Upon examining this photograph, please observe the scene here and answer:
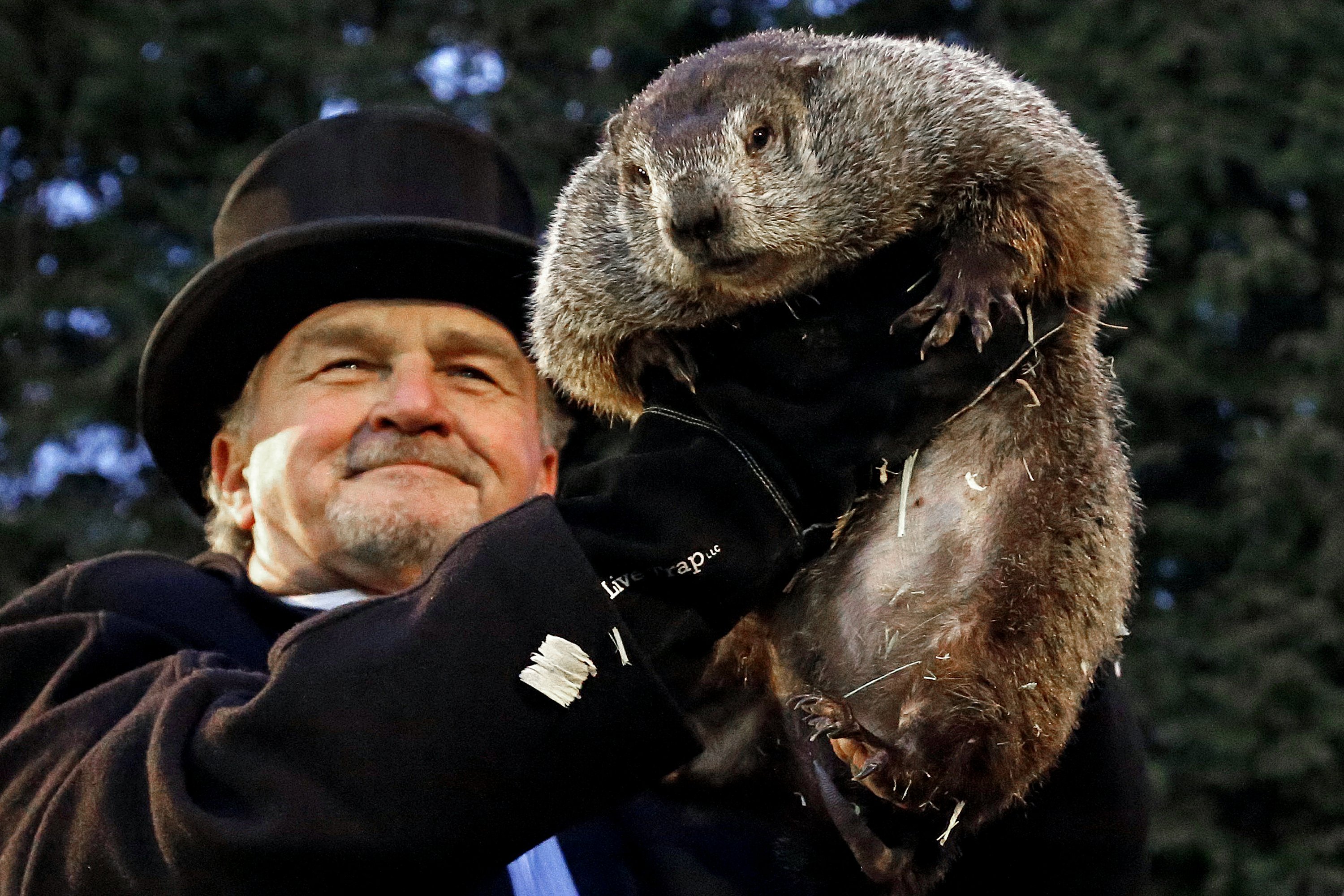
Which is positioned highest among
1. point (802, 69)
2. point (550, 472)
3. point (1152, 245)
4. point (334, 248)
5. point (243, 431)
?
point (802, 69)

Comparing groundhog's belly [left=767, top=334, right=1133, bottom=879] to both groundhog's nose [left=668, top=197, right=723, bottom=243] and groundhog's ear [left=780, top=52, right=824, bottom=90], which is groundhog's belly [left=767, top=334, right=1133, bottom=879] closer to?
groundhog's nose [left=668, top=197, right=723, bottom=243]

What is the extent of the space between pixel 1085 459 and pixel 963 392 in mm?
287

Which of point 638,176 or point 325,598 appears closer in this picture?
point 638,176

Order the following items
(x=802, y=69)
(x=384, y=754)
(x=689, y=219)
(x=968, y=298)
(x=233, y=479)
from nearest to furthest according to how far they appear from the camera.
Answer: (x=384, y=754), (x=968, y=298), (x=689, y=219), (x=802, y=69), (x=233, y=479)

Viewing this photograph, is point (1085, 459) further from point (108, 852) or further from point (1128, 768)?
point (108, 852)

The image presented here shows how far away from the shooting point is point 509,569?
1875 millimetres

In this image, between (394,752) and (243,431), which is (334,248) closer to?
(243,431)

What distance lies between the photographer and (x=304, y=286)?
327 centimetres

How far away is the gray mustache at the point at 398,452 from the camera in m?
3.16

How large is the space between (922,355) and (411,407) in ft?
4.27

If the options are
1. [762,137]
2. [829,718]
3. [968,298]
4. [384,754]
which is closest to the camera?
[384,754]

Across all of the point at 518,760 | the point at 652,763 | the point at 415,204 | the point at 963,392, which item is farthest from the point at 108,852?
the point at 415,204

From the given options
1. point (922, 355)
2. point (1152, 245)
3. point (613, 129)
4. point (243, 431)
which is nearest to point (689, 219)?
point (922, 355)

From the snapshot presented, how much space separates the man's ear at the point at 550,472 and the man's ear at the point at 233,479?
695mm
